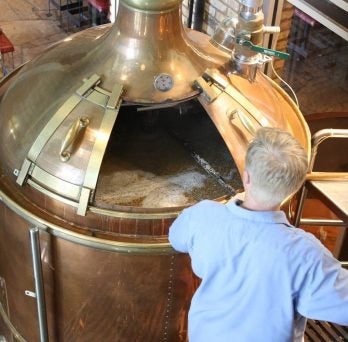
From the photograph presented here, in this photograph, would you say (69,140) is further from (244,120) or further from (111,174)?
→ (244,120)

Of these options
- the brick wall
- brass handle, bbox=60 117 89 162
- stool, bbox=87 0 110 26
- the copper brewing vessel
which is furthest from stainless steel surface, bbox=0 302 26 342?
stool, bbox=87 0 110 26

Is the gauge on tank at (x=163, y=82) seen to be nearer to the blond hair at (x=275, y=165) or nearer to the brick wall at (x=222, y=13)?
the blond hair at (x=275, y=165)

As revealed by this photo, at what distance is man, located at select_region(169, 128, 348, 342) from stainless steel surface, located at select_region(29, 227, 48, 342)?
30.4 inches

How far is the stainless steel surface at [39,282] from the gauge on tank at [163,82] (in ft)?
2.74

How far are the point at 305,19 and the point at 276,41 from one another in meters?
2.92

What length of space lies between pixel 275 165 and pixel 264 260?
34 centimetres

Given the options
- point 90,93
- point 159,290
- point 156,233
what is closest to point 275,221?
point 156,233

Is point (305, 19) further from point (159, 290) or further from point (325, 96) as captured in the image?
point (159, 290)

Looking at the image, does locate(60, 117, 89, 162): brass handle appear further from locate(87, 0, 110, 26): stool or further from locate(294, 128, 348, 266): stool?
locate(87, 0, 110, 26): stool

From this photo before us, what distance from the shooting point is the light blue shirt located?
2.19 m

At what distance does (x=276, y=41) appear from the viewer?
474 centimetres

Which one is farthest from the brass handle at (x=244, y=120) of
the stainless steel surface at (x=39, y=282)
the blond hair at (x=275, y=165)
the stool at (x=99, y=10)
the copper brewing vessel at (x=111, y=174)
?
the stool at (x=99, y=10)

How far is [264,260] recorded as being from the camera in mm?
2223

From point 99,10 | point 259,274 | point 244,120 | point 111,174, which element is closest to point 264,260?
point 259,274
